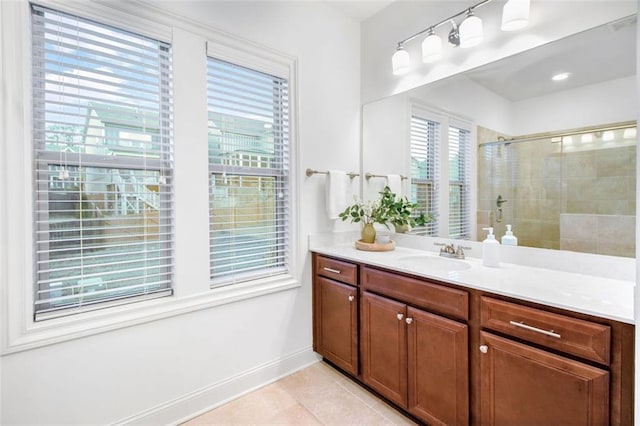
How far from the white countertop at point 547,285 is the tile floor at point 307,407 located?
85 centimetres

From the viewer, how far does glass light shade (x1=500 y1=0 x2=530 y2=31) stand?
1571 mm

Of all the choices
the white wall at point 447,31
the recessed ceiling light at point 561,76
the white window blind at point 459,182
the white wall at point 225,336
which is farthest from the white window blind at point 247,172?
the recessed ceiling light at point 561,76

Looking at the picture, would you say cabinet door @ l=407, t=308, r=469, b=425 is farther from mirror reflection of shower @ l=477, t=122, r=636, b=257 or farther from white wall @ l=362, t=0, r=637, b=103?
white wall @ l=362, t=0, r=637, b=103

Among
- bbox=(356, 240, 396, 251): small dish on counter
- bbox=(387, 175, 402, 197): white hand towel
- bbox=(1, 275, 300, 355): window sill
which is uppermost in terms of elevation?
bbox=(387, 175, 402, 197): white hand towel

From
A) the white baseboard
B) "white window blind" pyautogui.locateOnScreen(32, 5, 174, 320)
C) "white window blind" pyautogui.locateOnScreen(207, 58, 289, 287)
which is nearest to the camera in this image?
"white window blind" pyautogui.locateOnScreen(32, 5, 174, 320)

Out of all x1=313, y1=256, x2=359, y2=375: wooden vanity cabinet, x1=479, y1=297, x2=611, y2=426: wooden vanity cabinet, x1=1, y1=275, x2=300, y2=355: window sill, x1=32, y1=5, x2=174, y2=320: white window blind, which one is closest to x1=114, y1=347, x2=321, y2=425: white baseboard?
x1=313, y1=256, x2=359, y2=375: wooden vanity cabinet

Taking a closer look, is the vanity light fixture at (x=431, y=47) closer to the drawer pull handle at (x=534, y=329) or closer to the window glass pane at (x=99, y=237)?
the drawer pull handle at (x=534, y=329)

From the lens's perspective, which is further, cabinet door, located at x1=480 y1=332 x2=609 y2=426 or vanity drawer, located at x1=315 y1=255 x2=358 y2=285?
vanity drawer, located at x1=315 y1=255 x2=358 y2=285

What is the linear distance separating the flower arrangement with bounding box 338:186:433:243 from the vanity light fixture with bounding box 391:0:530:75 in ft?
3.04

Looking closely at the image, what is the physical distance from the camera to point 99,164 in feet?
4.84

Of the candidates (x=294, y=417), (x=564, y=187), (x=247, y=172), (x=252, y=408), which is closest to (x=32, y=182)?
(x=247, y=172)

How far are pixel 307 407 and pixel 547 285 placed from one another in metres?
1.45

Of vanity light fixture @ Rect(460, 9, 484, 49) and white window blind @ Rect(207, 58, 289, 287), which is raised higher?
vanity light fixture @ Rect(460, 9, 484, 49)

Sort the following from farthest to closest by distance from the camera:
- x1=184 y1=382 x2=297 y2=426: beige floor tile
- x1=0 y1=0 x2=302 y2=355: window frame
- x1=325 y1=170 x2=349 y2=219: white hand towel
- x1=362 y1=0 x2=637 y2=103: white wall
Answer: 1. x1=325 y1=170 x2=349 y2=219: white hand towel
2. x1=184 y1=382 x2=297 y2=426: beige floor tile
3. x1=362 y1=0 x2=637 y2=103: white wall
4. x1=0 y1=0 x2=302 y2=355: window frame
